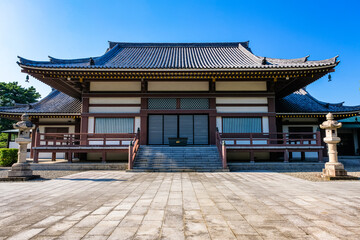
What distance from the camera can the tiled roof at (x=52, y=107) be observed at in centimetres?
1444

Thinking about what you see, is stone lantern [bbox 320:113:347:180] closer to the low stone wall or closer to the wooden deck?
the wooden deck

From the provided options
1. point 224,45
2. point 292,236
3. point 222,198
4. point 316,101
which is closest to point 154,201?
point 222,198

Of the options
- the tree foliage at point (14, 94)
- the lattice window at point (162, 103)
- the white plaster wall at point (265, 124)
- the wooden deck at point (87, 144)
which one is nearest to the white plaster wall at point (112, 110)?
the lattice window at point (162, 103)

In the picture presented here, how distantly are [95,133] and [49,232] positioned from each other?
9.97 metres

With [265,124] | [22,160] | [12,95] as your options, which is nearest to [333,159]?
[265,124]

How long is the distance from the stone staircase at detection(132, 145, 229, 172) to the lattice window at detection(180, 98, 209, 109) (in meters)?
2.95

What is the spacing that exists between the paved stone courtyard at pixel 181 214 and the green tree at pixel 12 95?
96.6ft

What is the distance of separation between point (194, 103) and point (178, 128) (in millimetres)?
2032

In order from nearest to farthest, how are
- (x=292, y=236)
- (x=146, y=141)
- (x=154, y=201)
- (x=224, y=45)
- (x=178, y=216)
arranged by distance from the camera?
(x=292, y=236) < (x=178, y=216) < (x=154, y=201) < (x=146, y=141) < (x=224, y=45)

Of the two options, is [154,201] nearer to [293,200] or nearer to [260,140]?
[293,200]

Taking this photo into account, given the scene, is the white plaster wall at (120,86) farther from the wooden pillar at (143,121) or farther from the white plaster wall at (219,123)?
the white plaster wall at (219,123)

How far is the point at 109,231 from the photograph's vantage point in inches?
117

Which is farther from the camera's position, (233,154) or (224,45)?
(224,45)

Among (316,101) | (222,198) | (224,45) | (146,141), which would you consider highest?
(224,45)
